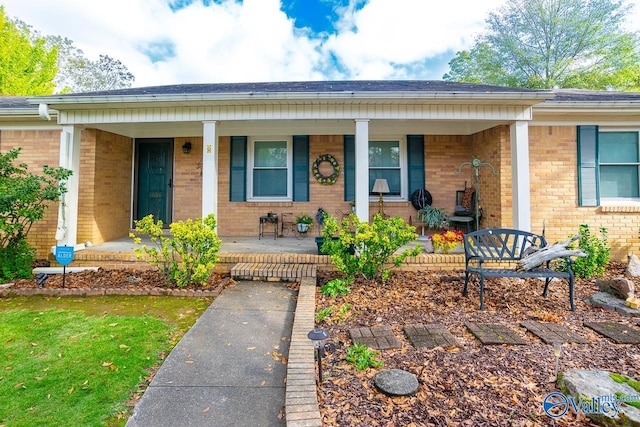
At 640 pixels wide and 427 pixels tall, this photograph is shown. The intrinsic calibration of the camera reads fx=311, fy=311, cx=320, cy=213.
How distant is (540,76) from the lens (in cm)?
1825

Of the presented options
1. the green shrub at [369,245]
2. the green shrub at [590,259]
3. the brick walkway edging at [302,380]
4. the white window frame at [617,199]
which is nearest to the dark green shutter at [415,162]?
the green shrub at [369,245]

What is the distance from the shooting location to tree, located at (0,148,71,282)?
446cm

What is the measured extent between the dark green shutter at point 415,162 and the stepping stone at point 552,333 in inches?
166

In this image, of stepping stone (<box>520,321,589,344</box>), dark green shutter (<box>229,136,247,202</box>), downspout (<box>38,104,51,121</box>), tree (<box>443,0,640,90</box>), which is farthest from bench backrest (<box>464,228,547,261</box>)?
tree (<box>443,0,640,90</box>)

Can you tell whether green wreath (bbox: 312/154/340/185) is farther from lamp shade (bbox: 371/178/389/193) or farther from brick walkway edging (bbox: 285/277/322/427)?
brick walkway edging (bbox: 285/277/322/427)

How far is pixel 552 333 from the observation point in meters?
2.92

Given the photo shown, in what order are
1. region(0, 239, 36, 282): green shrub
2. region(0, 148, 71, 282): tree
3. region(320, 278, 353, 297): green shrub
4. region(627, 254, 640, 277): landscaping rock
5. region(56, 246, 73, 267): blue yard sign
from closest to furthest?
region(320, 278, 353, 297): green shrub
region(56, 246, 73, 267): blue yard sign
region(0, 148, 71, 282): tree
region(0, 239, 36, 282): green shrub
region(627, 254, 640, 277): landscaping rock

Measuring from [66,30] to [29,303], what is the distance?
23838 mm

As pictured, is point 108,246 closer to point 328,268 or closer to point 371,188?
point 328,268

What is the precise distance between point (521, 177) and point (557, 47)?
18234 mm

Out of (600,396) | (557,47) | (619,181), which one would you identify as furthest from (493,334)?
(557,47)

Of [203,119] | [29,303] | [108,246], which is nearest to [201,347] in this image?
[29,303]

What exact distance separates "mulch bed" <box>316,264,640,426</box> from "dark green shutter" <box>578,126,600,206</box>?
2260 mm

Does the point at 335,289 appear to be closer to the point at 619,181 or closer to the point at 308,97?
the point at 308,97
